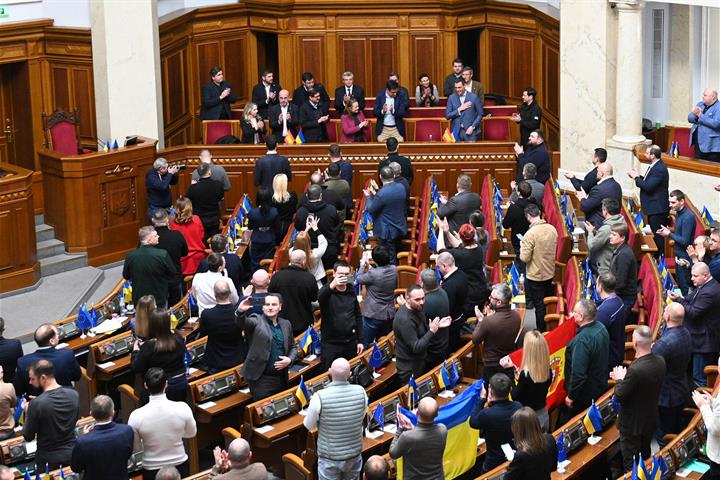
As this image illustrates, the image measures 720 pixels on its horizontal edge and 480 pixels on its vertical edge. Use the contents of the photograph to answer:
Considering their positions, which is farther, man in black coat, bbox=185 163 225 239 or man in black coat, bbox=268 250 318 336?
man in black coat, bbox=185 163 225 239

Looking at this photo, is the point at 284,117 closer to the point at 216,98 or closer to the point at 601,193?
the point at 216,98

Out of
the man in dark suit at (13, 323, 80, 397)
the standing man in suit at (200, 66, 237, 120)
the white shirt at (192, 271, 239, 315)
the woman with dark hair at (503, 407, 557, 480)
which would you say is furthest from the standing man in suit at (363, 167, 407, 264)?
the woman with dark hair at (503, 407, 557, 480)

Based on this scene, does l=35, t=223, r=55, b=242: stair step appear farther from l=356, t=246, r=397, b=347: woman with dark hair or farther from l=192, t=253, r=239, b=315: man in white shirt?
l=356, t=246, r=397, b=347: woman with dark hair

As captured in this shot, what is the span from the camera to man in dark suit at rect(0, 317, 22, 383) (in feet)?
32.5

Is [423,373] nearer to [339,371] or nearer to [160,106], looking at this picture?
[339,371]

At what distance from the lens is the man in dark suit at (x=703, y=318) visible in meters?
9.77

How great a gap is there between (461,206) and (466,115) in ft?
14.5

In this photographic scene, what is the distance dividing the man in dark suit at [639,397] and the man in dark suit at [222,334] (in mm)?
3237

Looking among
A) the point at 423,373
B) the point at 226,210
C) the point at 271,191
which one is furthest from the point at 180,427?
the point at 226,210

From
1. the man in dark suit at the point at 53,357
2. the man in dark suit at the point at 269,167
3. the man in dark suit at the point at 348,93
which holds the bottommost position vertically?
the man in dark suit at the point at 53,357

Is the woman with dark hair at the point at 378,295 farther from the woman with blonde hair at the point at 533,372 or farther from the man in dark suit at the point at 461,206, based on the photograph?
the woman with blonde hair at the point at 533,372

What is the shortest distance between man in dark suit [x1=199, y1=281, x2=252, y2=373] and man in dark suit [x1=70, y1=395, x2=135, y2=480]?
2078mm

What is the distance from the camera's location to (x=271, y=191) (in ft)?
44.6

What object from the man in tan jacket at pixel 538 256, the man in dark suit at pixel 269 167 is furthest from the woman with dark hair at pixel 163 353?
the man in dark suit at pixel 269 167
